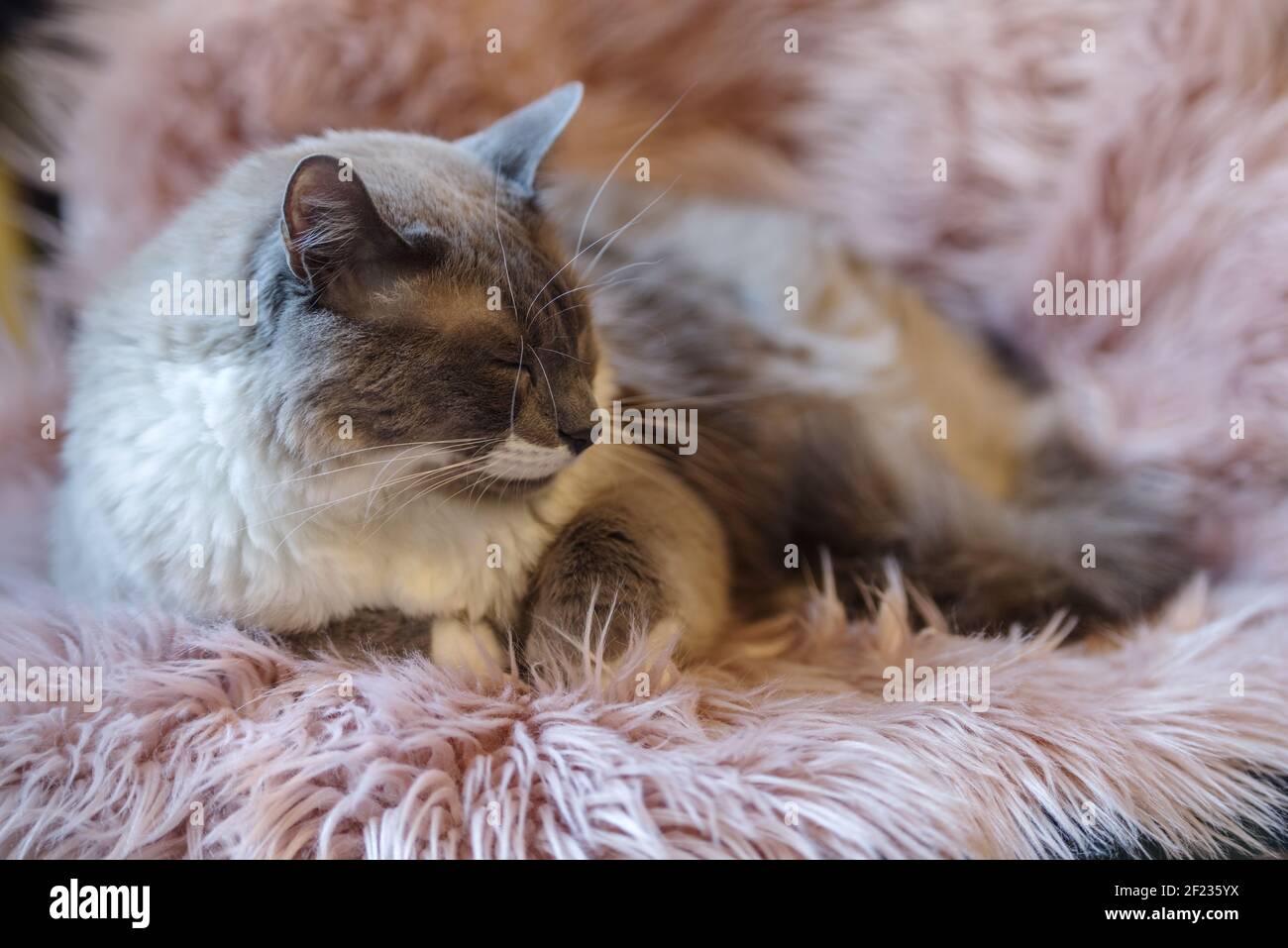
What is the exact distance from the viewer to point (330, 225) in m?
0.59

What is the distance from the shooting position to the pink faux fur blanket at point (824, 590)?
63 cm

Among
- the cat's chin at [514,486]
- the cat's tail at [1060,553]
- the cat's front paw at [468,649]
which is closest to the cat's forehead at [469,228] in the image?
the cat's chin at [514,486]

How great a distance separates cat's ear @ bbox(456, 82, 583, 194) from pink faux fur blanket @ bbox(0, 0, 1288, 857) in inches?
10.6

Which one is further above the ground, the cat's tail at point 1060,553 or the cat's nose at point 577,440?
the cat's nose at point 577,440

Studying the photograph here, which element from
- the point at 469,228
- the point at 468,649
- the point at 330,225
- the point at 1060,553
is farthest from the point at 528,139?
the point at 1060,553

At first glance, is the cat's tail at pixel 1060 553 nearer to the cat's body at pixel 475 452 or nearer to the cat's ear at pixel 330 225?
the cat's body at pixel 475 452

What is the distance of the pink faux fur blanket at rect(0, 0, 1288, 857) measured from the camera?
0.63 metres

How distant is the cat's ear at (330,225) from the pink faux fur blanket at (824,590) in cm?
30

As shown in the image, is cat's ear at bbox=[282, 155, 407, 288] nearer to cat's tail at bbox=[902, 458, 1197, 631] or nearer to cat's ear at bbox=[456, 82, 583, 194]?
cat's ear at bbox=[456, 82, 583, 194]

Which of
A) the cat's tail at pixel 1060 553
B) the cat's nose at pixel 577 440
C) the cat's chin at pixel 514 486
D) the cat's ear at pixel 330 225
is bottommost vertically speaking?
the cat's tail at pixel 1060 553

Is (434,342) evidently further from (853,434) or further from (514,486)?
(853,434)

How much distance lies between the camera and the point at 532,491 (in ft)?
2.45

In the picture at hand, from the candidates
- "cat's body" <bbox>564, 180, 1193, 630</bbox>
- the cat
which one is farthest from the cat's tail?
the cat
